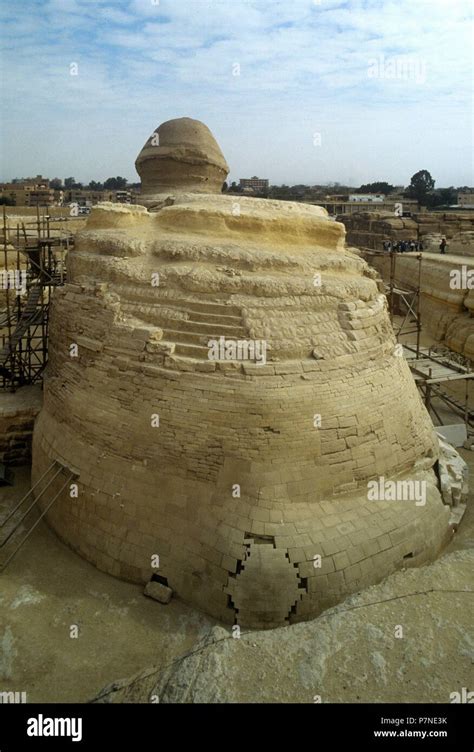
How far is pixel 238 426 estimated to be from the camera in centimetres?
653

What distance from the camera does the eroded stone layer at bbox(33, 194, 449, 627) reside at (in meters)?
6.36

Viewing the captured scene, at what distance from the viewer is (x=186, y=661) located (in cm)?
479

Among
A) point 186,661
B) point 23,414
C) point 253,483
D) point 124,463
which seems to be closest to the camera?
point 186,661

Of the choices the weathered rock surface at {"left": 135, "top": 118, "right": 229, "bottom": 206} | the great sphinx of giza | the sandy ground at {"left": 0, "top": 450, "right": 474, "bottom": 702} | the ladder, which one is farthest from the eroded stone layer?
the weathered rock surface at {"left": 135, "top": 118, "right": 229, "bottom": 206}

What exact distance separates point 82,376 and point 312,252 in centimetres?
390

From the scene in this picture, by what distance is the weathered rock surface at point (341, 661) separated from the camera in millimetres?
4355

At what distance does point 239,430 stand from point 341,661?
2721 millimetres

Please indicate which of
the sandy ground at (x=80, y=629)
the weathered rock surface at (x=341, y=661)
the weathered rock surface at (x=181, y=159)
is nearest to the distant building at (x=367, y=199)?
the weathered rock surface at (x=181, y=159)

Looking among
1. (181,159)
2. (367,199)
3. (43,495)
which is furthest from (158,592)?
(367,199)

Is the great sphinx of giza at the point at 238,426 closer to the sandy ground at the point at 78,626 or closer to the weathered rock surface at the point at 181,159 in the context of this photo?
the sandy ground at the point at 78,626

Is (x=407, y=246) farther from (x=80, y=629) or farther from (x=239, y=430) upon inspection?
(x=80, y=629)
